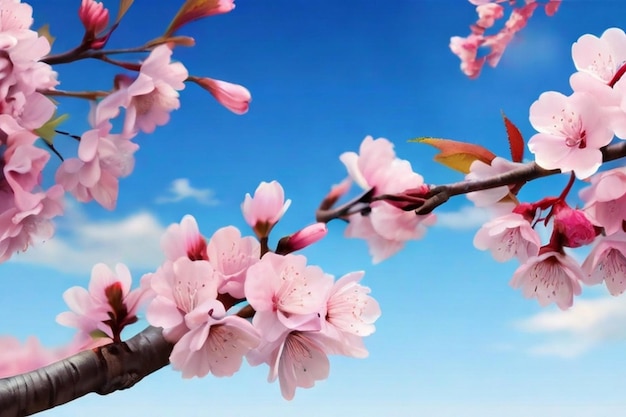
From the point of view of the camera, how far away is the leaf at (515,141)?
647mm

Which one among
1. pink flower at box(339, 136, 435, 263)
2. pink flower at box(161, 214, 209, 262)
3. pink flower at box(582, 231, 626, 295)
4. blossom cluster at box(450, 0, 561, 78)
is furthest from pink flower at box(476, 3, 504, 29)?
pink flower at box(161, 214, 209, 262)

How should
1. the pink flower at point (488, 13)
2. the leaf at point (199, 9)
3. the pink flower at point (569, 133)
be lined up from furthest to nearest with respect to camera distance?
1. the pink flower at point (488, 13)
2. the leaf at point (199, 9)
3. the pink flower at point (569, 133)

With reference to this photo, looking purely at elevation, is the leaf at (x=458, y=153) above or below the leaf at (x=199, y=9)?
below

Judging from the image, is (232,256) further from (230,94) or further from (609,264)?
(609,264)

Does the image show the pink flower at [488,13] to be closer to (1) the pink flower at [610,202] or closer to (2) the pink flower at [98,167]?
(1) the pink flower at [610,202]

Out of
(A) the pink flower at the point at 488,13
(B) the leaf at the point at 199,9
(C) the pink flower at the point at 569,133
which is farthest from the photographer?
(A) the pink flower at the point at 488,13

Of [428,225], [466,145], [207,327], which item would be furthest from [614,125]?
[207,327]

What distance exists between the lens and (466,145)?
0.66 m

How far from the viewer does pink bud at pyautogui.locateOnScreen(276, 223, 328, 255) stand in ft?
2.02

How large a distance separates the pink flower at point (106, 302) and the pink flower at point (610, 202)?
1.31 ft

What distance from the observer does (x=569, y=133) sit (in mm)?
580

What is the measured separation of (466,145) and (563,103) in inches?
4.2

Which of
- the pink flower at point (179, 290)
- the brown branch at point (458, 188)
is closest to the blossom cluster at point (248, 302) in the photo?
the pink flower at point (179, 290)

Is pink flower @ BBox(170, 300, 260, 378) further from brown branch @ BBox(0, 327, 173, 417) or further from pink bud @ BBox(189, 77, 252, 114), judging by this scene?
pink bud @ BBox(189, 77, 252, 114)
